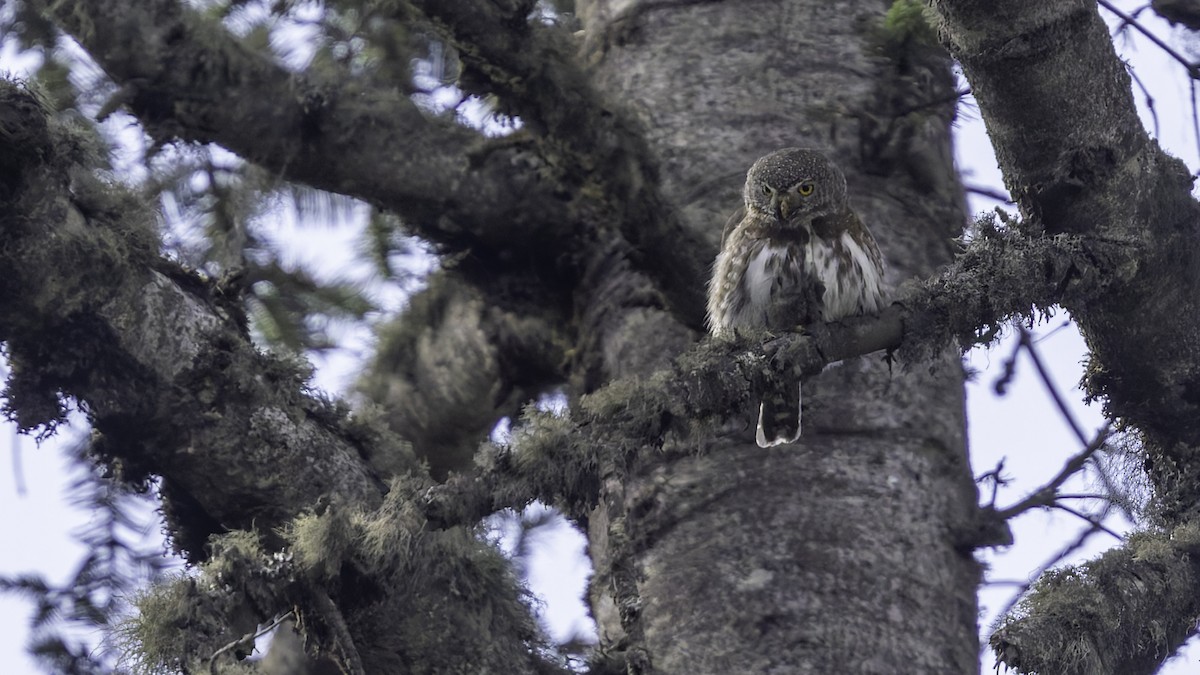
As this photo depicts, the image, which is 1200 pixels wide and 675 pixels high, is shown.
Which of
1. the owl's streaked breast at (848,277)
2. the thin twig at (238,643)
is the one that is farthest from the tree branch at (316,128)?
the thin twig at (238,643)

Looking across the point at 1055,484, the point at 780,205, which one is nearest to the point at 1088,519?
the point at 1055,484

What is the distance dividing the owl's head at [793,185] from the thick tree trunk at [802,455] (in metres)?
0.07

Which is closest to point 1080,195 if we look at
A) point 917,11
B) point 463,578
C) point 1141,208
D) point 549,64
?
point 1141,208

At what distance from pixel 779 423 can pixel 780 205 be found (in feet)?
2.11

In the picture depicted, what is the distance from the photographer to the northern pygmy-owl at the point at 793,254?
375cm

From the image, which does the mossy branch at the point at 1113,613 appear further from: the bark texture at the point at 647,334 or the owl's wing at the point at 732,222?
the owl's wing at the point at 732,222

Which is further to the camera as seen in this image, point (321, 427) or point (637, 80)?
point (637, 80)

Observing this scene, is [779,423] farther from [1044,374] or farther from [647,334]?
[1044,374]

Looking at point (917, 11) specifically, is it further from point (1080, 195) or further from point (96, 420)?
point (96, 420)

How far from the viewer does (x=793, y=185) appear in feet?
12.4

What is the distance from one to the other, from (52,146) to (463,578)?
116cm

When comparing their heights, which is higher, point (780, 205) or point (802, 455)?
point (780, 205)

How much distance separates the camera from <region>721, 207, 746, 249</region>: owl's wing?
3.86m

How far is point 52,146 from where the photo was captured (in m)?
2.74
